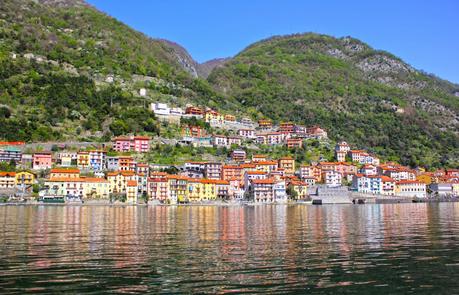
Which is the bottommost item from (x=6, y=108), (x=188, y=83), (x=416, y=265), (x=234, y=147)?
(x=416, y=265)

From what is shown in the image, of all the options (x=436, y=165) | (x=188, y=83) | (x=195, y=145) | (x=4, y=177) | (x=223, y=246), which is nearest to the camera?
(x=223, y=246)

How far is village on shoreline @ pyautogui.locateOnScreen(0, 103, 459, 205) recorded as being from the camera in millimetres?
89125

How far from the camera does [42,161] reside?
97.8 metres

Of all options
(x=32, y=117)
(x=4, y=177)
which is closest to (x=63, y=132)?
(x=32, y=117)

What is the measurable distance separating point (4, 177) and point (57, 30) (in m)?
122

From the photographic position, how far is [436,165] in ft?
485

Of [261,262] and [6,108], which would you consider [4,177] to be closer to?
[6,108]

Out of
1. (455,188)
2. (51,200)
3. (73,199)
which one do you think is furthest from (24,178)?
(455,188)

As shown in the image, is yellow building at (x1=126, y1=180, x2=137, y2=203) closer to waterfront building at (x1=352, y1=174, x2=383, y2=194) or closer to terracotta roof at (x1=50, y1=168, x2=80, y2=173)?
terracotta roof at (x1=50, y1=168, x2=80, y2=173)

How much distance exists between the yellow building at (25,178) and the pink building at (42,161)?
7679mm

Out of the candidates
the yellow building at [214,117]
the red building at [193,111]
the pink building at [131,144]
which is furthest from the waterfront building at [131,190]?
the red building at [193,111]

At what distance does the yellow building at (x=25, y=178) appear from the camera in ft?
289

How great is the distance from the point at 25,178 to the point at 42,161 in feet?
31.8

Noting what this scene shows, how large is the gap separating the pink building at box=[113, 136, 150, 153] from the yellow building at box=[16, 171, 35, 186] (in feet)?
76.9
